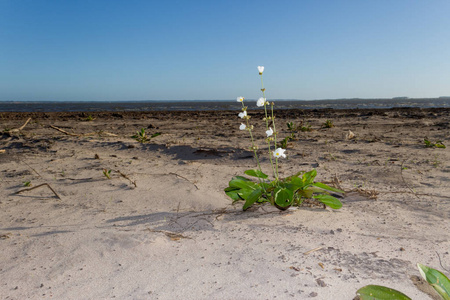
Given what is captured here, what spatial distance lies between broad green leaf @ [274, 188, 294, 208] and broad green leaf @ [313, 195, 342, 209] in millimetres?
282

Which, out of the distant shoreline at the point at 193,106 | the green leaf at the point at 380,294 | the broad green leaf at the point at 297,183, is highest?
the distant shoreline at the point at 193,106

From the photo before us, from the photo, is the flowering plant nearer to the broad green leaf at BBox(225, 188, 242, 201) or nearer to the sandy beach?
the broad green leaf at BBox(225, 188, 242, 201)

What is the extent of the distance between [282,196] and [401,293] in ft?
3.66

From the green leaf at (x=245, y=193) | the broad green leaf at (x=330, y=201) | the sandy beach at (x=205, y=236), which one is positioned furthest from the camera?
the green leaf at (x=245, y=193)

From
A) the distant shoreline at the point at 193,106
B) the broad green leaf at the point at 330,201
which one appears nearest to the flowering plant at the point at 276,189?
the broad green leaf at the point at 330,201

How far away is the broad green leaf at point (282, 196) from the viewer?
244 cm

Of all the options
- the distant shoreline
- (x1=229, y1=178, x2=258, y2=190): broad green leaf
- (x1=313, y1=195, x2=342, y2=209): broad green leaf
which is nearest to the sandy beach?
(x1=313, y1=195, x2=342, y2=209): broad green leaf

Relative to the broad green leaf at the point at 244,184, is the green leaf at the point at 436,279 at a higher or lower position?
lower

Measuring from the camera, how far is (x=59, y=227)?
247cm

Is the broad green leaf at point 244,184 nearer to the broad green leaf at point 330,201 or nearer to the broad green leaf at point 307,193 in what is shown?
the broad green leaf at point 307,193

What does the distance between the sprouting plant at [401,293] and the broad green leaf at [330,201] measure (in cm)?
108

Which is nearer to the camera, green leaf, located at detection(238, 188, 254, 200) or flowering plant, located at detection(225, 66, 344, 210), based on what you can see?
flowering plant, located at detection(225, 66, 344, 210)

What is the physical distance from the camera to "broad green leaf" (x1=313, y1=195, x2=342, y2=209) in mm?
2562

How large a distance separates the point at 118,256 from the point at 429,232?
6.88 feet
